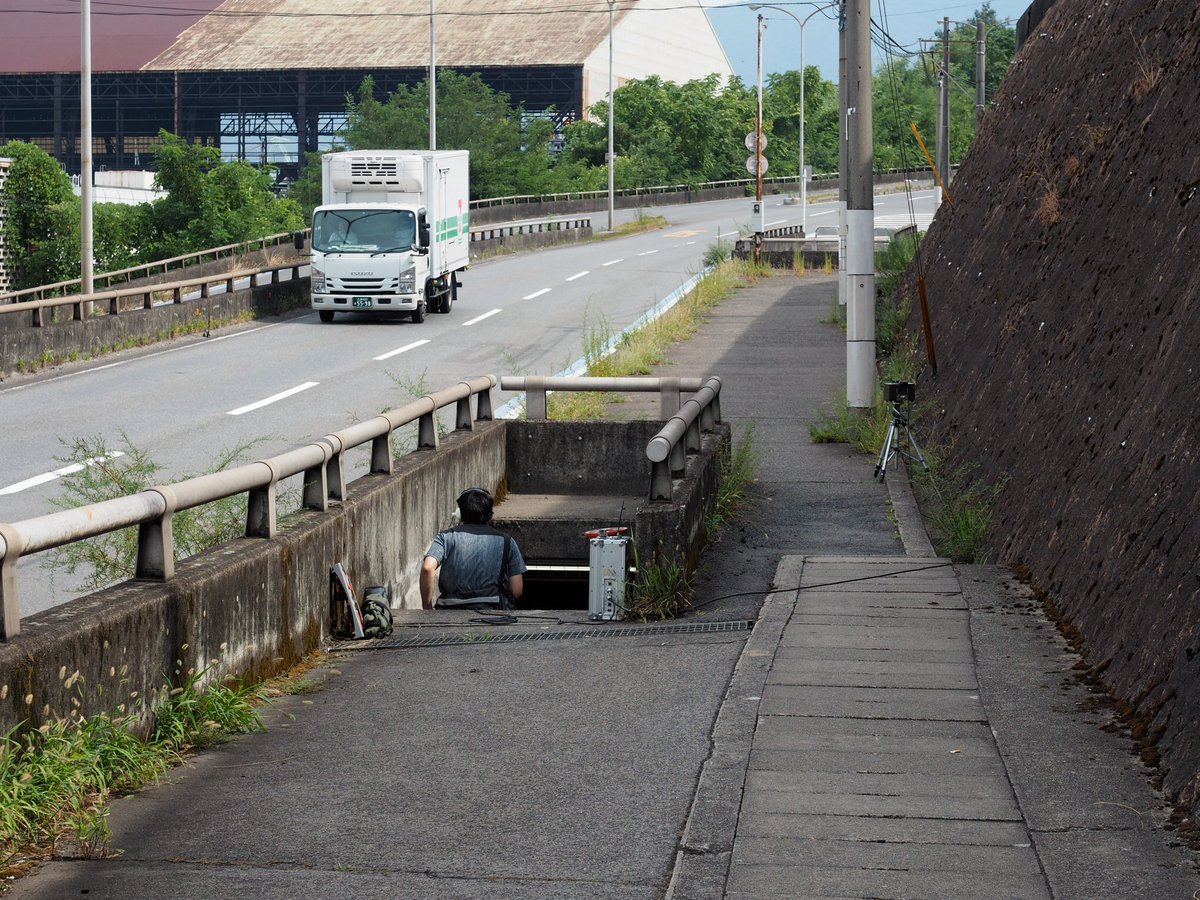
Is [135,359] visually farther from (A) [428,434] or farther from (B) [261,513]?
(B) [261,513]

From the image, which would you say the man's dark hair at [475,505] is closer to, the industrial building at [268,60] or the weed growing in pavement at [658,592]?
the weed growing in pavement at [658,592]

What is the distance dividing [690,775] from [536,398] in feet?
32.8

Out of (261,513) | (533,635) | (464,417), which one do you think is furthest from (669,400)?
(261,513)

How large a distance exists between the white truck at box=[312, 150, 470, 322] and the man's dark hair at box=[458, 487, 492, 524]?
72.6ft

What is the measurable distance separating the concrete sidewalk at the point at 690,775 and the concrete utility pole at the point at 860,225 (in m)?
8.43

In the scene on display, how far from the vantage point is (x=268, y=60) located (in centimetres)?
9250

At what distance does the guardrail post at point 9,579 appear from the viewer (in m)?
5.48

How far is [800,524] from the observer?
13.8 m

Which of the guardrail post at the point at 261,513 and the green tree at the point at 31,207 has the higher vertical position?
the green tree at the point at 31,207

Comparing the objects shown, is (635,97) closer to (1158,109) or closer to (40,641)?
(1158,109)

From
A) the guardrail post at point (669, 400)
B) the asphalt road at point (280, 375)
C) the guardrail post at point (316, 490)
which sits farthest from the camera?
the asphalt road at point (280, 375)

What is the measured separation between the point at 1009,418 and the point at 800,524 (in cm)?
222

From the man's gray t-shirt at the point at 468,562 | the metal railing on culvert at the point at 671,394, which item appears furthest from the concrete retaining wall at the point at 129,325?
the man's gray t-shirt at the point at 468,562

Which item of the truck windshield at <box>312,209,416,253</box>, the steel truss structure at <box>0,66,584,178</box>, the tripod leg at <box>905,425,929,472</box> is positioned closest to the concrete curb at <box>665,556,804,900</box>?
the tripod leg at <box>905,425,929,472</box>
